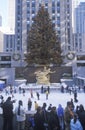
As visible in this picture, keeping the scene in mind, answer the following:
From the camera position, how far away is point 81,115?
9812 mm

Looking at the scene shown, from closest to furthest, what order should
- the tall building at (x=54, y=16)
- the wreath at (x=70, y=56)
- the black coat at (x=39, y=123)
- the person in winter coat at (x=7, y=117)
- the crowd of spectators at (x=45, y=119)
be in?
the crowd of spectators at (x=45, y=119) < the black coat at (x=39, y=123) < the person in winter coat at (x=7, y=117) < the wreath at (x=70, y=56) < the tall building at (x=54, y=16)

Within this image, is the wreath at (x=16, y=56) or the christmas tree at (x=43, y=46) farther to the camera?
the wreath at (x=16, y=56)

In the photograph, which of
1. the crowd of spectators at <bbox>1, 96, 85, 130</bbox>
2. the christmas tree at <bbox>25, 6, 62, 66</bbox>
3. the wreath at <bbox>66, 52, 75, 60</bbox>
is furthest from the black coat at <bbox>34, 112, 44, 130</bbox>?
the wreath at <bbox>66, 52, 75, 60</bbox>

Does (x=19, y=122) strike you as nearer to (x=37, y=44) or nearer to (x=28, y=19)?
(x=37, y=44)

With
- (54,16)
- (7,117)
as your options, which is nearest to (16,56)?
(54,16)

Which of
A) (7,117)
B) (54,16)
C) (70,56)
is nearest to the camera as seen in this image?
(7,117)

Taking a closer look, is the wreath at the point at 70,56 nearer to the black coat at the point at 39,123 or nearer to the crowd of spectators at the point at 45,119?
the crowd of spectators at the point at 45,119

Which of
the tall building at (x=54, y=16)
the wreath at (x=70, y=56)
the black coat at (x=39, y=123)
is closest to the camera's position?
the black coat at (x=39, y=123)

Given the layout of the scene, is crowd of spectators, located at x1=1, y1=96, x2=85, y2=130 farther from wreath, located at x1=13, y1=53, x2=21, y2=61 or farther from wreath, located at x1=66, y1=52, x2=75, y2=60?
wreath, located at x1=13, y1=53, x2=21, y2=61

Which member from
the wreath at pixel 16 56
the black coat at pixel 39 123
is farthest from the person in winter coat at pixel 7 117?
the wreath at pixel 16 56

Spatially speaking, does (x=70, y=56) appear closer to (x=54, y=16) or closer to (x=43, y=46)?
(x=43, y=46)

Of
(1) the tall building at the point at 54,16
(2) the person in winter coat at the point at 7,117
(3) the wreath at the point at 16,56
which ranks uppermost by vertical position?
(1) the tall building at the point at 54,16

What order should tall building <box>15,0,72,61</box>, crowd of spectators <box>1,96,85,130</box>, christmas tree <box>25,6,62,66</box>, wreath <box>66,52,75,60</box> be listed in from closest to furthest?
crowd of spectators <box>1,96,85,130</box>
christmas tree <box>25,6,62,66</box>
wreath <box>66,52,75,60</box>
tall building <box>15,0,72,61</box>

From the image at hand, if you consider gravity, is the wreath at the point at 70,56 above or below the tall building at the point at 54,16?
below
